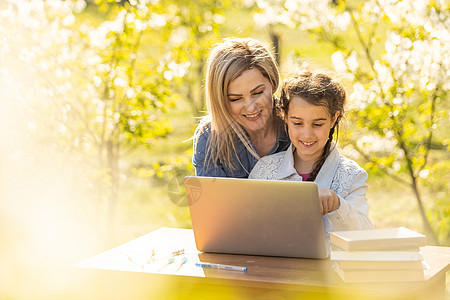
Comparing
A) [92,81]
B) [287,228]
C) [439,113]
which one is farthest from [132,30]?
[287,228]

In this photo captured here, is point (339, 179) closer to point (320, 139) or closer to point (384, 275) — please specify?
point (320, 139)

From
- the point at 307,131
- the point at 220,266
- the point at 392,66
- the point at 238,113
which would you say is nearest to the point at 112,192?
the point at 238,113

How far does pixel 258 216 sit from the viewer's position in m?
2.01

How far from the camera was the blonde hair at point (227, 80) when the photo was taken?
2.60m

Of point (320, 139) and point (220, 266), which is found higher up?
point (320, 139)

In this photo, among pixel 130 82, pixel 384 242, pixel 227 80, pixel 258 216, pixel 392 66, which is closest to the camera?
pixel 384 242

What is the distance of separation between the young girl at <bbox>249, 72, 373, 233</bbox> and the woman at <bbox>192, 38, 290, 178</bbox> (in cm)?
15

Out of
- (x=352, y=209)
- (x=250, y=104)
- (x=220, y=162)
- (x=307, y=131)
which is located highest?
(x=250, y=104)

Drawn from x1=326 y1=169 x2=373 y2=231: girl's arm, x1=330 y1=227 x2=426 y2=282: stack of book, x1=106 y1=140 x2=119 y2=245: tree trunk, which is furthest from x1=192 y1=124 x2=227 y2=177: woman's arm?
x1=106 y1=140 x2=119 y2=245: tree trunk

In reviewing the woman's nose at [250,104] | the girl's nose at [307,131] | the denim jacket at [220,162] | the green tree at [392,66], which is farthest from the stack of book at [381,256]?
the green tree at [392,66]

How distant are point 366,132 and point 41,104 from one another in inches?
81.3

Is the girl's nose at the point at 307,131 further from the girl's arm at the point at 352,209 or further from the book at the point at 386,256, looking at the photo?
the book at the point at 386,256

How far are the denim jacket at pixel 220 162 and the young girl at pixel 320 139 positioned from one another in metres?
0.28

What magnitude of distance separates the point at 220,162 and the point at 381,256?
1.20 m
